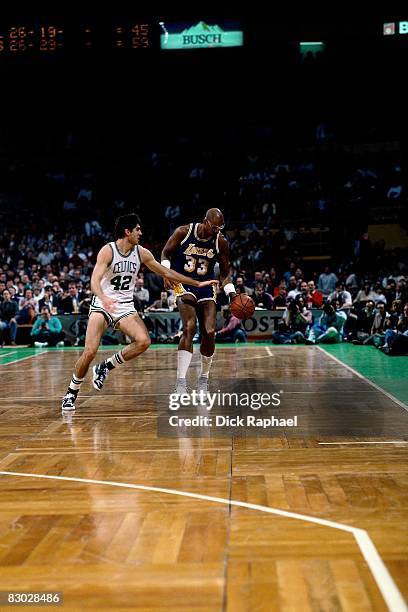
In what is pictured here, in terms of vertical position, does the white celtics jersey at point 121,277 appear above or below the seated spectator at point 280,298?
above

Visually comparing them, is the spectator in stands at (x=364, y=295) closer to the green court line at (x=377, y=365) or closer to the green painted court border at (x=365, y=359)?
the green painted court border at (x=365, y=359)

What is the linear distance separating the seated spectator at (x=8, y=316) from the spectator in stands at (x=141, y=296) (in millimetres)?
3184

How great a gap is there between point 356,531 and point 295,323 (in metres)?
14.9

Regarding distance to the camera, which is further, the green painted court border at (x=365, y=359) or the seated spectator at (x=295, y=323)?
the seated spectator at (x=295, y=323)

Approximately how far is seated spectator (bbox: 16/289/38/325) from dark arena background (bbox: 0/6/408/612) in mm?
59

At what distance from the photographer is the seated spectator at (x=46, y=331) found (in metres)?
19.1

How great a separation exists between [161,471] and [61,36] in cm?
2542

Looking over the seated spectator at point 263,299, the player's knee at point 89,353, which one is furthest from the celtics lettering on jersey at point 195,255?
the seated spectator at point 263,299

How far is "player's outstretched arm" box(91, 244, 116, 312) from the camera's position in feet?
26.1

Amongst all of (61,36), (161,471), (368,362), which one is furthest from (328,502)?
(61,36)

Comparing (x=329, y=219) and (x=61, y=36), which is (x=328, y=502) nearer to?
(x=329, y=219)

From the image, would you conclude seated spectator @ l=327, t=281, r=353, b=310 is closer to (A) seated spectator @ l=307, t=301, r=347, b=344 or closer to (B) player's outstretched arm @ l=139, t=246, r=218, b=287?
(A) seated spectator @ l=307, t=301, r=347, b=344

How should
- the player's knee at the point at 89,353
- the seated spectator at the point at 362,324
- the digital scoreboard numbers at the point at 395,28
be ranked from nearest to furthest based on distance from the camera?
the player's knee at the point at 89,353 → the seated spectator at the point at 362,324 → the digital scoreboard numbers at the point at 395,28

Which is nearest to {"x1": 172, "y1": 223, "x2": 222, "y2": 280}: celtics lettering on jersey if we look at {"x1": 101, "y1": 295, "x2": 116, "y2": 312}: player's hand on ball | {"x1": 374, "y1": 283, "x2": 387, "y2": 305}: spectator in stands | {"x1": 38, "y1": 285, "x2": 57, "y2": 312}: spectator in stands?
{"x1": 101, "y1": 295, "x2": 116, "y2": 312}: player's hand on ball
